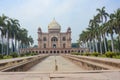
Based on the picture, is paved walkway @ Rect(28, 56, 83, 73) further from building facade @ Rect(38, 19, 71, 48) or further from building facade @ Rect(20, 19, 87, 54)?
building facade @ Rect(38, 19, 71, 48)

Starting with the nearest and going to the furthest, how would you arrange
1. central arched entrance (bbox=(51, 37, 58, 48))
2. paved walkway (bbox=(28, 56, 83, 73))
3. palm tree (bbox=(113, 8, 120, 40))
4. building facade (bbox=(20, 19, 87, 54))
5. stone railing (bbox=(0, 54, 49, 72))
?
stone railing (bbox=(0, 54, 49, 72)) → paved walkway (bbox=(28, 56, 83, 73)) → palm tree (bbox=(113, 8, 120, 40)) → building facade (bbox=(20, 19, 87, 54)) → central arched entrance (bbox=(51, 37, 58, 48))

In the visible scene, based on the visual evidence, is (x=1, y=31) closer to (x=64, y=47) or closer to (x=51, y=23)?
(x=64, y=47)

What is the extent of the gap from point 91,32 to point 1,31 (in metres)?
18.8

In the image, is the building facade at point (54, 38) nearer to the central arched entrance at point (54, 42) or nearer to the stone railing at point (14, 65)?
the central arched entrance at point (54, 42)

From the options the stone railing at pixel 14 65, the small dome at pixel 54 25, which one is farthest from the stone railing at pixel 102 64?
the small dome at pixel 54 25

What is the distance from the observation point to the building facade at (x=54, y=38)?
88375mm

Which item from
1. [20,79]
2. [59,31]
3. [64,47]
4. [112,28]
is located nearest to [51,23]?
[59,31]

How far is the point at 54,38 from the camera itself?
3561 inches

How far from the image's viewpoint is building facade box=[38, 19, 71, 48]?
88.4 metres

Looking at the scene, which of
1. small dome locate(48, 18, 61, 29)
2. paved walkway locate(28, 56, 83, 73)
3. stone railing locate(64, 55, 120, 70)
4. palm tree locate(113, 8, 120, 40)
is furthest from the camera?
small dome locate(48, 18, 61, 29)

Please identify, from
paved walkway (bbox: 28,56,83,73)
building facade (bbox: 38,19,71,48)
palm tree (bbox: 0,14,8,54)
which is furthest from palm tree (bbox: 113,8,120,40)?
building facade (bbox: 38,19,71,48)

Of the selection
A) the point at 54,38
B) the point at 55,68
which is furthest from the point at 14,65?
the point at 54,38

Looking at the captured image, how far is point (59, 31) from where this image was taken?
90750 mm

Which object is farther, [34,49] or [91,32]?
[34,49]
